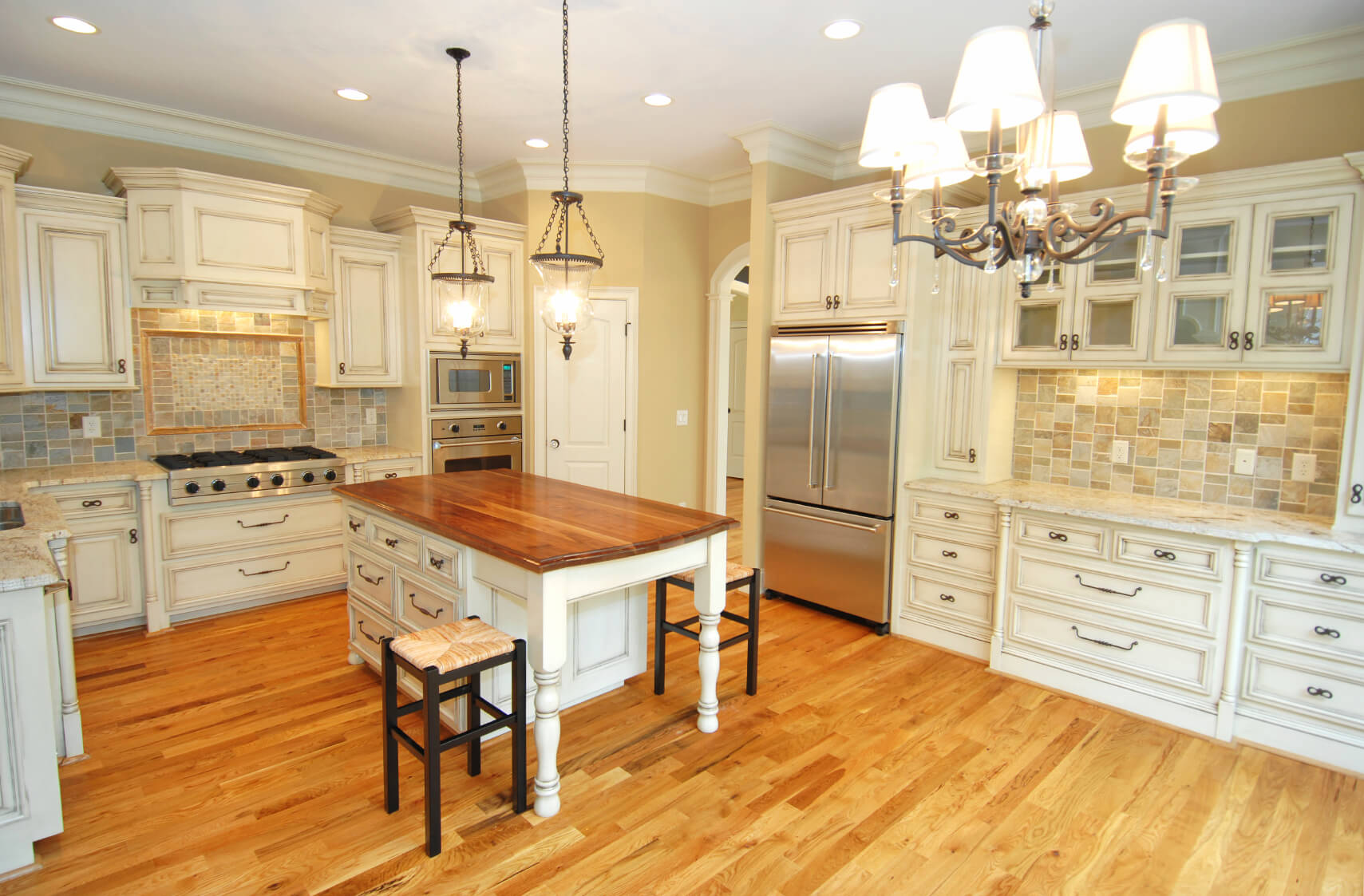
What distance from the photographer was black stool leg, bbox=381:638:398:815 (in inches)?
89.0

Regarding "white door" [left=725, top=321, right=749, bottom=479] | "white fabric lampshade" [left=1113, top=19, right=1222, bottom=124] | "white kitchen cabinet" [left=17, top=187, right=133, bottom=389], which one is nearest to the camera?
"white fabric lampshade" [left=1113, top=19, right=1222, bottom=124]

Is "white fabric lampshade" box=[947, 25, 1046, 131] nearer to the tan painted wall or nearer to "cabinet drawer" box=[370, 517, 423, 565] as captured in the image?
"cabinet drawer" box=[370, 517, 423, 565]

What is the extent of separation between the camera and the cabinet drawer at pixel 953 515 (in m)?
3.61

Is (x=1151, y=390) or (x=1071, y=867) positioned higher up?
(x=1151, y=390)

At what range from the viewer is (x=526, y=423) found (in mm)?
5211

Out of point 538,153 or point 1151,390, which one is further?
point 538,153

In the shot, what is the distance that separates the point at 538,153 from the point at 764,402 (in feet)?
7.47

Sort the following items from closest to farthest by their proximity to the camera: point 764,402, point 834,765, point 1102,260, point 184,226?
1. point 834,765
2. point 1102,260
3. point 184,226
4. point 764,402

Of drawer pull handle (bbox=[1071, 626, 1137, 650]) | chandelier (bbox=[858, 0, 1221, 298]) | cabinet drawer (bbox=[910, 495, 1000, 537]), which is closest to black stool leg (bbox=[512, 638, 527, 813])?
chandelier (bbox=[858, 0, 1221, 298])

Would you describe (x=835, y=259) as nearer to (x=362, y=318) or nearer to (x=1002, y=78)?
(x=1002, y=78)

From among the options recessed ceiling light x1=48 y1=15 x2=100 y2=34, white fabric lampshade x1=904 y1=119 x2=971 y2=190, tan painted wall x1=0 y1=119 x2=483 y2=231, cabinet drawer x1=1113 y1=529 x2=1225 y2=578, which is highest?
recessed ceiling light x1=48 y1=15 x2=100 y2=34

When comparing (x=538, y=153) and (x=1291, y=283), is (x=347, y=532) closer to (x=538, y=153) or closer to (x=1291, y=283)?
(x=538, y=153)

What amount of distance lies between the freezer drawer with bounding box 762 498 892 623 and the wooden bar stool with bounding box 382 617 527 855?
2.30m

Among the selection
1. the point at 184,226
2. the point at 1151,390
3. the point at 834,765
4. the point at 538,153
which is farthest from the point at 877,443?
the point at 184,226
